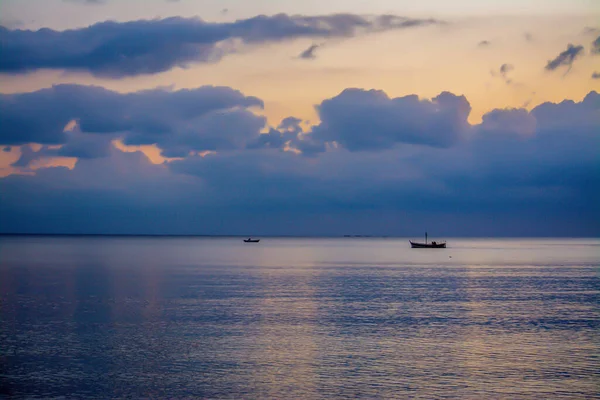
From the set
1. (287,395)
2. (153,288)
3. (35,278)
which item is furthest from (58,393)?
(35,278)

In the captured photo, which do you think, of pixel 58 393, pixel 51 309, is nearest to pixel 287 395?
pixel 58 393

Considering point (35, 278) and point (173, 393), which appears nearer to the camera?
point (173, 393)

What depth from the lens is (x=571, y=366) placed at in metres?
39.8

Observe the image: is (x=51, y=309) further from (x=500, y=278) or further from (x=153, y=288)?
(x=500, y=278)

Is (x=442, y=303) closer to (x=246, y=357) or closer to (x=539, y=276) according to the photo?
(x=246, y=357)

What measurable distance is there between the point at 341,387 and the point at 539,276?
89.0 metres

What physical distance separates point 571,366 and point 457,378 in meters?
7.82

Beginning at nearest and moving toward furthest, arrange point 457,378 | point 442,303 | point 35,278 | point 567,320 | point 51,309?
point 457,378
point 567,320
point 51,309
point 442,303
point 35,278

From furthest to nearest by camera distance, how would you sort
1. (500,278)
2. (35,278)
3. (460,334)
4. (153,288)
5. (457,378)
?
(500,278) < (35,278) < (153,288) < (460,334) < (457,378)

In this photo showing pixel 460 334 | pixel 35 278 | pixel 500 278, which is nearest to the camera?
pixel 460 334

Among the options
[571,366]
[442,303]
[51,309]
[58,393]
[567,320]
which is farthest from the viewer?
[442,303]

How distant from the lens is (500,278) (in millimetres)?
110000

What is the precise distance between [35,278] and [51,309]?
4253 cm

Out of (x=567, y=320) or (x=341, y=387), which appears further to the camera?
(x=567, y=320)
